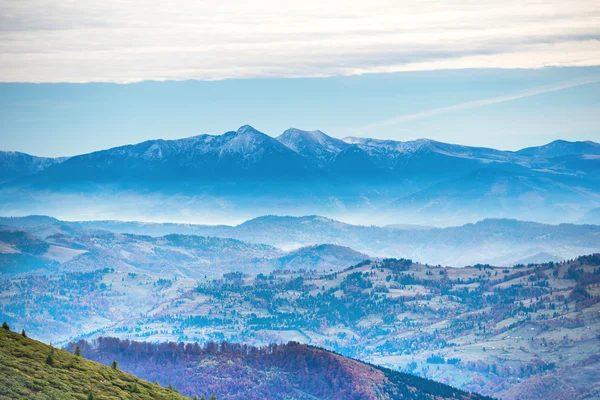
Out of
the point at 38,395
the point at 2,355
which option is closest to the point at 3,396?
the point at 38,395

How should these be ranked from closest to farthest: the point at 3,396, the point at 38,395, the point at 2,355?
1. the point at 3,396
2. the point at 38,395
3. the point at 2,355

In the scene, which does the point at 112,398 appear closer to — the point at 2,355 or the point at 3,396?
the point at 2,355

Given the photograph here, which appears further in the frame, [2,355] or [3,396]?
[2,355]

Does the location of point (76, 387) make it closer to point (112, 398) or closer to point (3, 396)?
point (112, 398)

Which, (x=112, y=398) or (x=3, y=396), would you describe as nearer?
(x=3, y=396)

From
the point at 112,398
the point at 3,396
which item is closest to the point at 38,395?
the point at 3,396

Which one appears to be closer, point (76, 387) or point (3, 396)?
point (3, 396)

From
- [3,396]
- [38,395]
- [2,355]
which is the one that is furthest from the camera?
[2,355]

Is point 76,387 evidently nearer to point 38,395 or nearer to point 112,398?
point 112,398

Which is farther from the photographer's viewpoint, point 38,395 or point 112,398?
point 112,398
